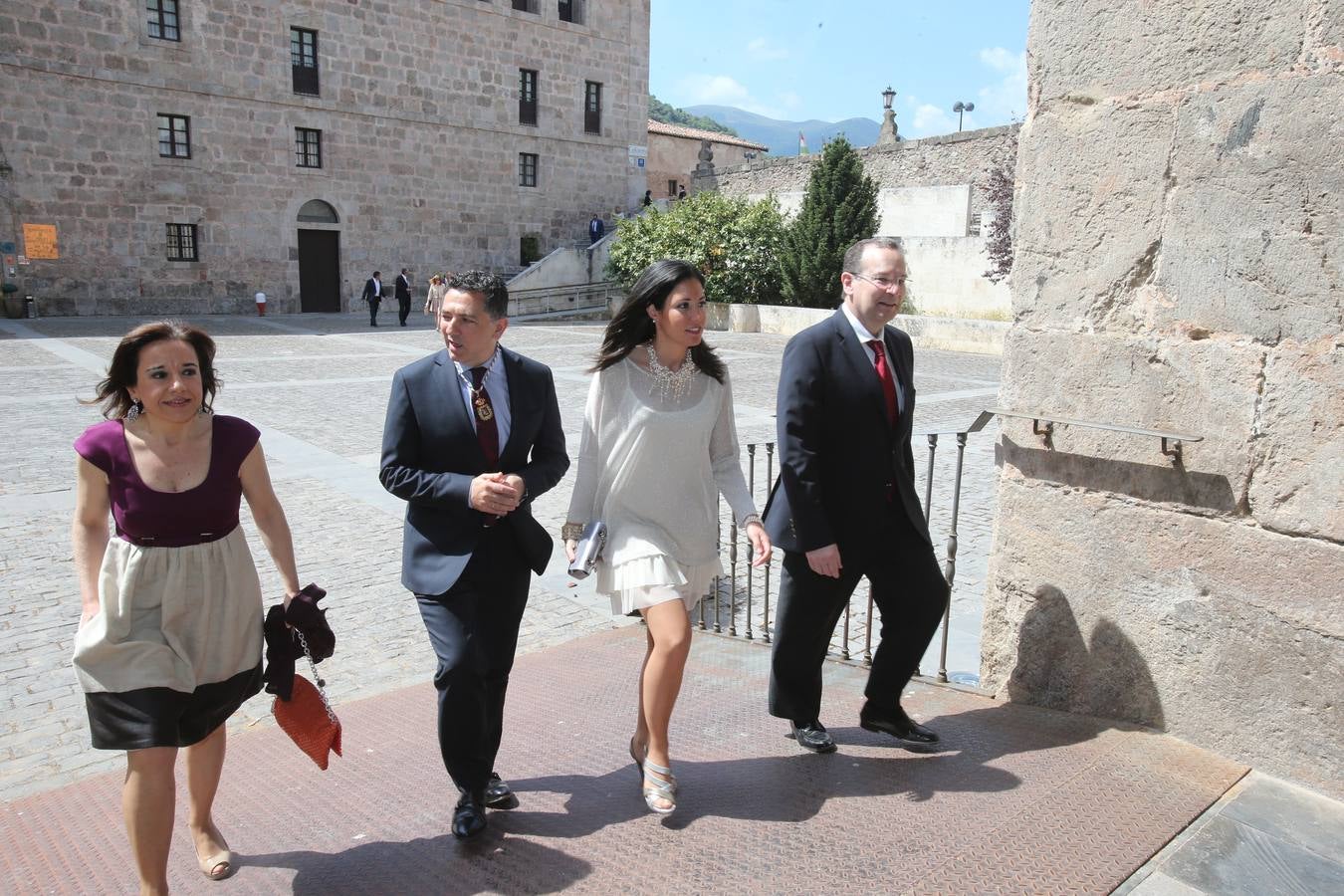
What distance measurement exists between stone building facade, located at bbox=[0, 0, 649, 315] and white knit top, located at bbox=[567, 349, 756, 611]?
27637 millimetres

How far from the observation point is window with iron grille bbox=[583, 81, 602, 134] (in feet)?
115

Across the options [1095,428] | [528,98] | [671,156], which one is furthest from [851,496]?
[671,156]

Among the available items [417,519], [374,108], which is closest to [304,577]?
[417,519]

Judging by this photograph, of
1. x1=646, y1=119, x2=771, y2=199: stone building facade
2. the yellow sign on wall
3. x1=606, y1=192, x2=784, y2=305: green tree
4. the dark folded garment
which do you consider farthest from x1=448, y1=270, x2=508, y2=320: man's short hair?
x1=646, y1=119, x2=771, y2=199: stone building facade

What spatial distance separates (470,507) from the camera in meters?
2.94

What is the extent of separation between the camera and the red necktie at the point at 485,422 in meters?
3.10

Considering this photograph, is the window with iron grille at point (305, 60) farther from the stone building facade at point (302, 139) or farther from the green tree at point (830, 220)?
the green tree at point (830, 220)

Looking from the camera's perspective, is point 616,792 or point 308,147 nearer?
point 616,792

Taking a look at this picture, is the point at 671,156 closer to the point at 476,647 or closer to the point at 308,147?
the point at 308,147

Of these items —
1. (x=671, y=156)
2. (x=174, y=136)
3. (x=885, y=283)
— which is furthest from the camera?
(x=671, y=156)

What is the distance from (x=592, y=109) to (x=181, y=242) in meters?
14.9

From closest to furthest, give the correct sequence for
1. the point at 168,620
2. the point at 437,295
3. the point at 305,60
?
the point at 168,620, the point at 437,295, the point at 305,60

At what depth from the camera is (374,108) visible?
30.2 m

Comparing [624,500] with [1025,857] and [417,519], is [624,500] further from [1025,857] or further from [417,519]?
[1025,857]
